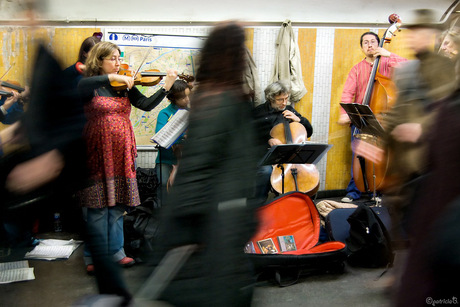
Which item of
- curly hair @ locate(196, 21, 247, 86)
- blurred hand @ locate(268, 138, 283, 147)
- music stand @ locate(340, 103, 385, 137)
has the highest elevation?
curly hair @ locate(196, 21, 247, 86)

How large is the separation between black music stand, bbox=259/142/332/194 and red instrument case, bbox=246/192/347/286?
0.33 metres

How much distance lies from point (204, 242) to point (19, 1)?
1366 mm

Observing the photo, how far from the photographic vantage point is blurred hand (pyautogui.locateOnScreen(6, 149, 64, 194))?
6.79 ft

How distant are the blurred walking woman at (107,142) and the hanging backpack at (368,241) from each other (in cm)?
195

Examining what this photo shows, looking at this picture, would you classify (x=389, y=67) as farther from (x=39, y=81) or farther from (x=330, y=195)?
(x=39, y=81)

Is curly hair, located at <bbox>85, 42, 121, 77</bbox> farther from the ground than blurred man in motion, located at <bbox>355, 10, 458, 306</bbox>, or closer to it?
farther from the ground

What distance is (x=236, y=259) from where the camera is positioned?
1744 millimetres

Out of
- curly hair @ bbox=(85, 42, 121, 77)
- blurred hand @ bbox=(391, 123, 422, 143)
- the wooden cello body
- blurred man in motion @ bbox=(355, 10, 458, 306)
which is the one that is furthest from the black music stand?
curly hair @ bbox=(85, 42, 121, 77)

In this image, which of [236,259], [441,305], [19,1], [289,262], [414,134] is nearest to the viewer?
[441,305]

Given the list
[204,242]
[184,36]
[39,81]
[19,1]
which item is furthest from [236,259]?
[184,36]

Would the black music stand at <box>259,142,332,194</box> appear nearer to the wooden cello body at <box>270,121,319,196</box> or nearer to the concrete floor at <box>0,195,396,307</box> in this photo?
the wooden cello body at <box>270,121,319,196</box>

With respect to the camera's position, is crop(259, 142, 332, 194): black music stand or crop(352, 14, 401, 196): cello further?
crop(352, 14, 401, 196): cello

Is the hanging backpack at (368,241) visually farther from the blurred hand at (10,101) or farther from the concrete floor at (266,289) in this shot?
the blurred hand at (10,101)

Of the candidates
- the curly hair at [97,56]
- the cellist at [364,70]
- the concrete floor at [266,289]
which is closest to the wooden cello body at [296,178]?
the concrete floor at [266,289]
